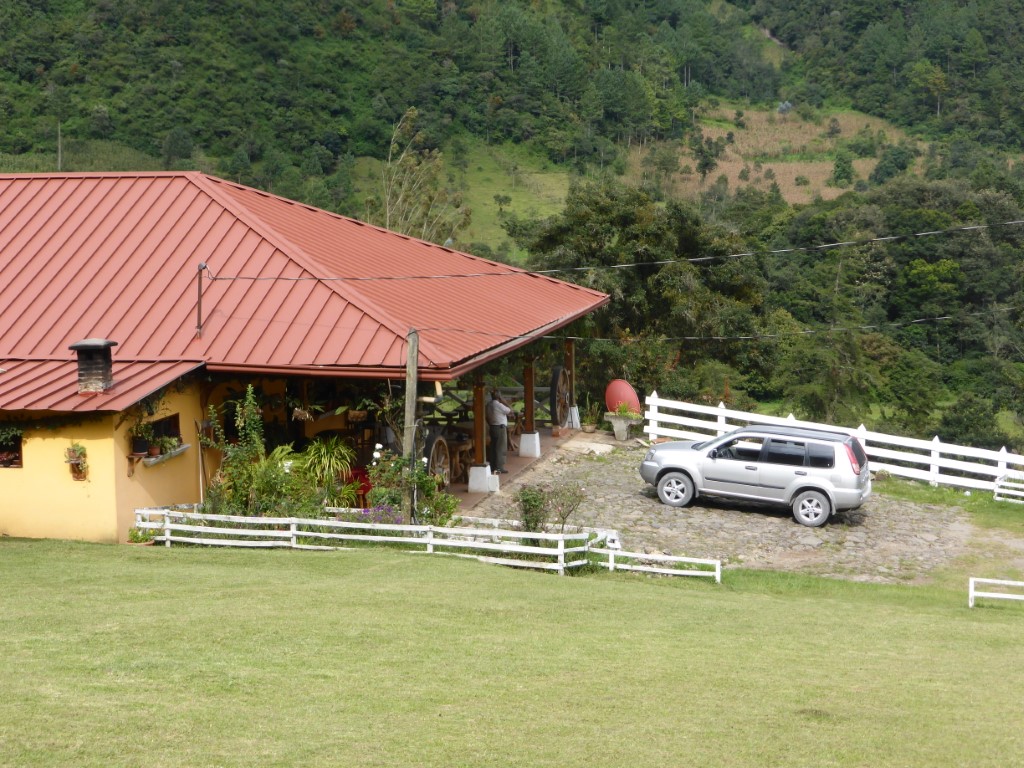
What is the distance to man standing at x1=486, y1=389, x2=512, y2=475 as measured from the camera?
21922mm

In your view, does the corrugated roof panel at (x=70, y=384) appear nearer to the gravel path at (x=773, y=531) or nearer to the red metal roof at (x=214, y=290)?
the red metal roof at (x=214, y=290)

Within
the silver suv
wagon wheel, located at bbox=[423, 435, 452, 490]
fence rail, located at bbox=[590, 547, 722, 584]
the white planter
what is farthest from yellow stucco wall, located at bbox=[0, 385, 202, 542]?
the white planter

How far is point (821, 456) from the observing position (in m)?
19.5

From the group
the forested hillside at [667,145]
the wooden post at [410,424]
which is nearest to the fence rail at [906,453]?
the forested hillside at [667,145]

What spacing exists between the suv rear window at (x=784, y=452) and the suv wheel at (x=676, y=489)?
53.0 inches

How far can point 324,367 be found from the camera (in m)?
17.4

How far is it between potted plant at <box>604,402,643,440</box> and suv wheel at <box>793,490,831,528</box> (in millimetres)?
7715

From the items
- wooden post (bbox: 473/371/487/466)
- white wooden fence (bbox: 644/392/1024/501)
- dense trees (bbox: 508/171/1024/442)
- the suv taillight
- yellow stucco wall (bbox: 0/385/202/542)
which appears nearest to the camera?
yellow stucco wall (bbox: 0/385/202/542)

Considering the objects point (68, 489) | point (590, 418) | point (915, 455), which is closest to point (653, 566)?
point (68, 489)

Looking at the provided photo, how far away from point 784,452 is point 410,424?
6.50 metres

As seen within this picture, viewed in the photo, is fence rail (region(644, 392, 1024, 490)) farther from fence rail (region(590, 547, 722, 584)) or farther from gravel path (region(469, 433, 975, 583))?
fence rail (region(590, 547, 722, 584))

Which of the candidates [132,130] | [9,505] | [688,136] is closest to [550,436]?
[9,505]

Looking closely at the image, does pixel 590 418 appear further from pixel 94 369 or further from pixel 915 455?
pixel 94 369

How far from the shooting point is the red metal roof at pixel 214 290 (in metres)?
17.9
